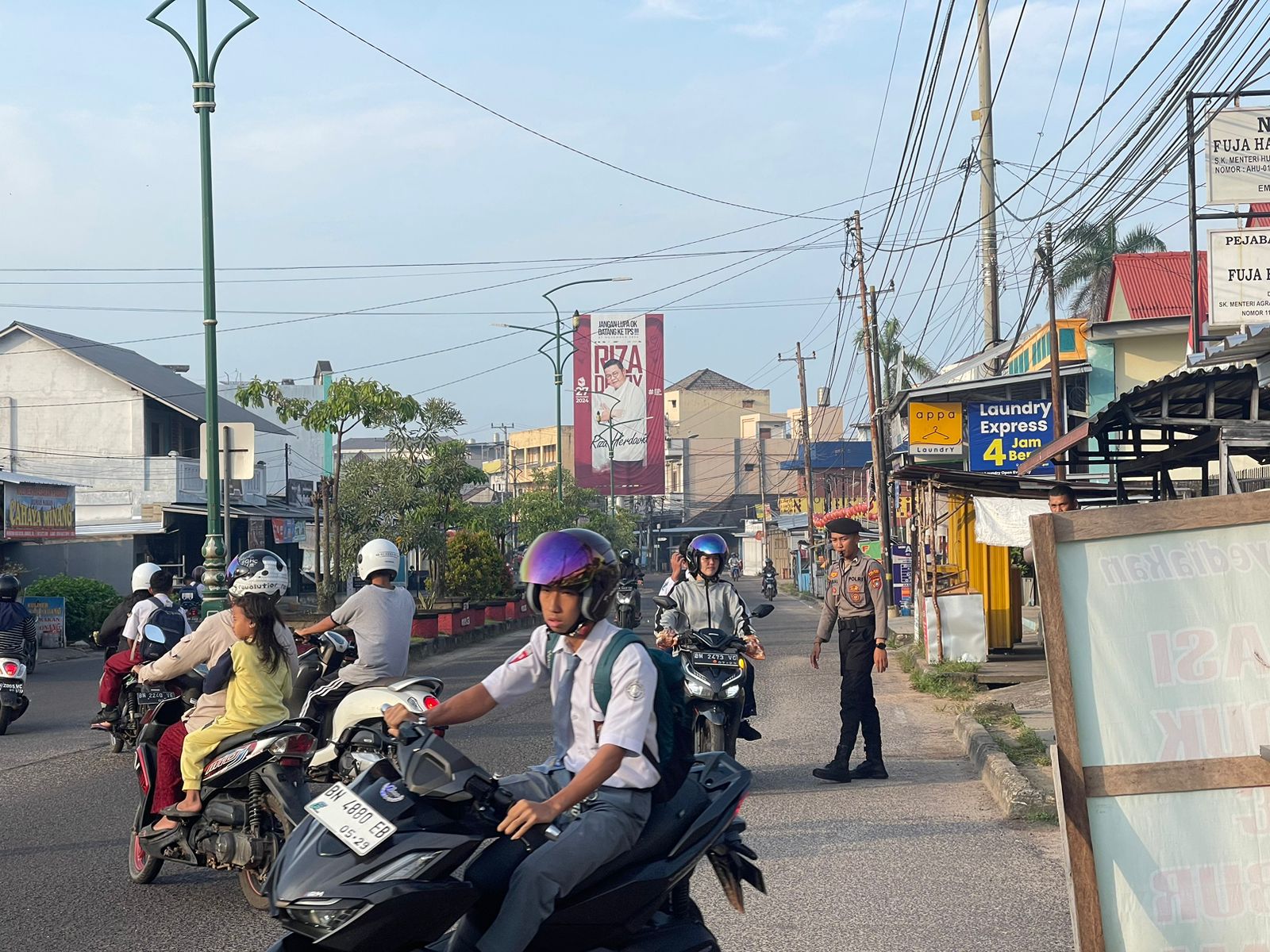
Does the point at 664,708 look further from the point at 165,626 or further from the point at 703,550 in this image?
the point at 165,626

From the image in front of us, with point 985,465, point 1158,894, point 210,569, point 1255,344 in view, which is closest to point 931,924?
point 1158,894

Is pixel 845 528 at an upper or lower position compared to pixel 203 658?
upper

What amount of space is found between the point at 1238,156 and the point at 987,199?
489 inches

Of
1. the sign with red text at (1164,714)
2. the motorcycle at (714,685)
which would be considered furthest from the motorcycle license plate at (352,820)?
the motorcycle at (714,685)

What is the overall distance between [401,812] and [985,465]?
20.9 meters

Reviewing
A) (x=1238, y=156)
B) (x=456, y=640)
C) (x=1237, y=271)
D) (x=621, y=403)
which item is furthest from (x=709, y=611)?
(x=621, y=403)

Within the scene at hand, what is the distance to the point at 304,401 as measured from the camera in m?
24.3

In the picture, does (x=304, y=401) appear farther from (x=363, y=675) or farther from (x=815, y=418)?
(x=815, y=418)

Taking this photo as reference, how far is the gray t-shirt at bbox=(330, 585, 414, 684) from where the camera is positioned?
28.8 ft

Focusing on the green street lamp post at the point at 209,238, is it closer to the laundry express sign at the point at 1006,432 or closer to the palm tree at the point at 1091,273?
the laundry express sign at the point at 1006,432

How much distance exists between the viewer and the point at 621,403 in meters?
115

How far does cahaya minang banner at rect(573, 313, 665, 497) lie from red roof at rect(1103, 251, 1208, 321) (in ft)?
260

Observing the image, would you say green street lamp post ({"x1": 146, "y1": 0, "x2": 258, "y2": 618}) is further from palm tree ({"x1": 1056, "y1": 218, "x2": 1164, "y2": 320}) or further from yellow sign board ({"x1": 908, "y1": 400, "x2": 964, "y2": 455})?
palm tree ({"x1": 1056, "y1": 218, "x2": 1164, "y2": 320})

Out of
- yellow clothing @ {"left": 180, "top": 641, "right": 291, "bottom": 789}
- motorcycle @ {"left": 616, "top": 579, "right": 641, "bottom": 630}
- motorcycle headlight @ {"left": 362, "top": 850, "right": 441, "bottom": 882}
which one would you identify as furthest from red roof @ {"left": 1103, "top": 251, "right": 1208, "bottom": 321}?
motorcycle headlight @ {"left": 362, "top": 850, "right": 441, "bottom": 882}
